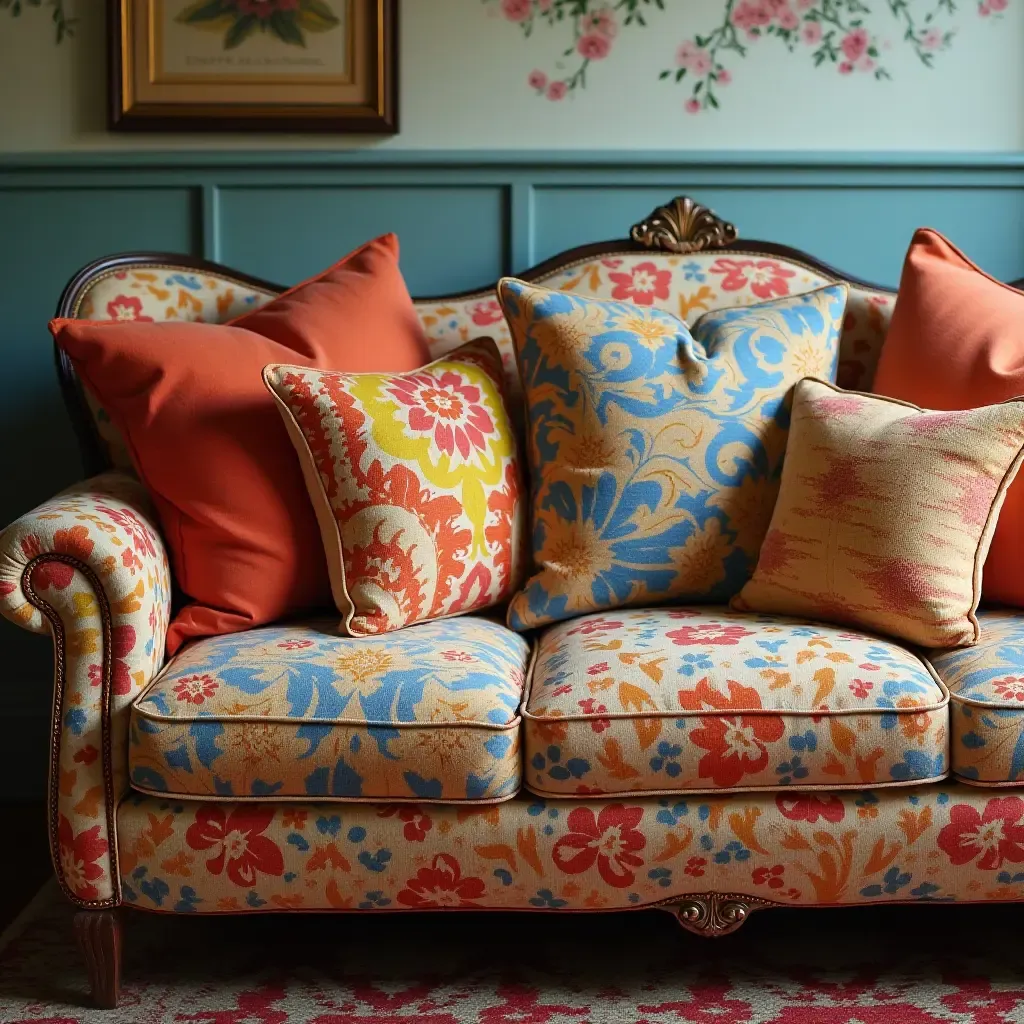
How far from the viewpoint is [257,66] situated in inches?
85.4

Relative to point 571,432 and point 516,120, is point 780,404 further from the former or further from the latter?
point 516,120

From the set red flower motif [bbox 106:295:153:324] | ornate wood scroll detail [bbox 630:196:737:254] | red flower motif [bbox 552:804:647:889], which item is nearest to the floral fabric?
red flower motif [bbox 552:804:647:889]

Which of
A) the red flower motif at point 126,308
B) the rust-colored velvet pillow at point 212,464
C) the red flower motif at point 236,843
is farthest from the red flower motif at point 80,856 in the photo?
the red flower motif at point 126,308

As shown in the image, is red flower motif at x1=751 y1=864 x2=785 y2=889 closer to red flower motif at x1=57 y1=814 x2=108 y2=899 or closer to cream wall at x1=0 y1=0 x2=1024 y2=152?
red flower motif at x1=57 y1=814 x2=108 y2=899

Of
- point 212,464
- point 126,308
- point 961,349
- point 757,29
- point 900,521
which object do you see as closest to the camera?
point 900,521

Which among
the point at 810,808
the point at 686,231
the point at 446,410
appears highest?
the point at 686,231

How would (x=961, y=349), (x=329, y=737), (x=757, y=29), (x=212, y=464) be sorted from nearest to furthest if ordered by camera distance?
(x=329, y=737) < (x=212, y=464) < (x=961, y=349) < (x=757, y=29)

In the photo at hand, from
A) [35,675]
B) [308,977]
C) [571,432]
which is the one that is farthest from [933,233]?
[35,675]

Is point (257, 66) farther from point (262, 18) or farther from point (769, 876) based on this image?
point (769, 876)

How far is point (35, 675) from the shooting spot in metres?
2.28

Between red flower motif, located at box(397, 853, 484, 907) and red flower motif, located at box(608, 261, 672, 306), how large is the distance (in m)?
1.04

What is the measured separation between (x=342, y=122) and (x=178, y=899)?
1454 millimetres

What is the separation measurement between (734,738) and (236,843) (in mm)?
598

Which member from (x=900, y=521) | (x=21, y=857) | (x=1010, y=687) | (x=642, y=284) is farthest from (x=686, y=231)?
(x=21, y=857)
